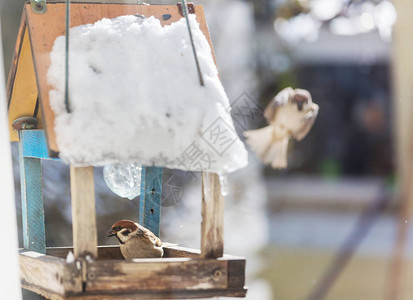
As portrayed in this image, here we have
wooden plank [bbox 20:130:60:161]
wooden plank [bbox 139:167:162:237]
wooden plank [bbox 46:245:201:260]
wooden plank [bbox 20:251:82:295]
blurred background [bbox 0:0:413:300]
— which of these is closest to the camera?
wooden plank [bbox 20:251:82:295]

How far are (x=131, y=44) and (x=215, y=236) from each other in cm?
33

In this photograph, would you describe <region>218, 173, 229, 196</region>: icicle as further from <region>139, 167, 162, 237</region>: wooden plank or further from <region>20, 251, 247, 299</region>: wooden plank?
<region>139, 167, 162, 237</region>: wooden plank

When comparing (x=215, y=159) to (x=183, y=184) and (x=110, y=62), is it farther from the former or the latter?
(x=183, y=184)

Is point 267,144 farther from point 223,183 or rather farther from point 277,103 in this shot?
point 223,183

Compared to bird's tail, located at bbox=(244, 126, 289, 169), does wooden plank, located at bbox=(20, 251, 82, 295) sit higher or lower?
lower

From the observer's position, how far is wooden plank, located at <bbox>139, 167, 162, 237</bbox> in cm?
121

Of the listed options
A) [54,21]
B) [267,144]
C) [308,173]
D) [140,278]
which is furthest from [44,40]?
[308,173]

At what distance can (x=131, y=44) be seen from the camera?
0.98m

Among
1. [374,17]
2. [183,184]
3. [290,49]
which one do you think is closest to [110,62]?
[183,184]

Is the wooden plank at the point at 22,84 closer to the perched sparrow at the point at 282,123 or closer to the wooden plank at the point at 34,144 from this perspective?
the wooden plank at the point at 34,144

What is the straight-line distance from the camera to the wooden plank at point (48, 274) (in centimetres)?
87

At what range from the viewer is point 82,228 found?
0.89 metres

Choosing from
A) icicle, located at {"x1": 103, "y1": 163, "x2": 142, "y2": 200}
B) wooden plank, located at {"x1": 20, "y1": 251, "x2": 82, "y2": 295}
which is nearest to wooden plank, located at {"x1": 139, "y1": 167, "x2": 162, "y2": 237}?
icicle, located at {"x1": 103, "y1": 163, "x2": 142, "y2": 200}

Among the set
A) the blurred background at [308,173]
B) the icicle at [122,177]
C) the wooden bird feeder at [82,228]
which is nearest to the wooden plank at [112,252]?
the wooden bird feeder at [82,228]
